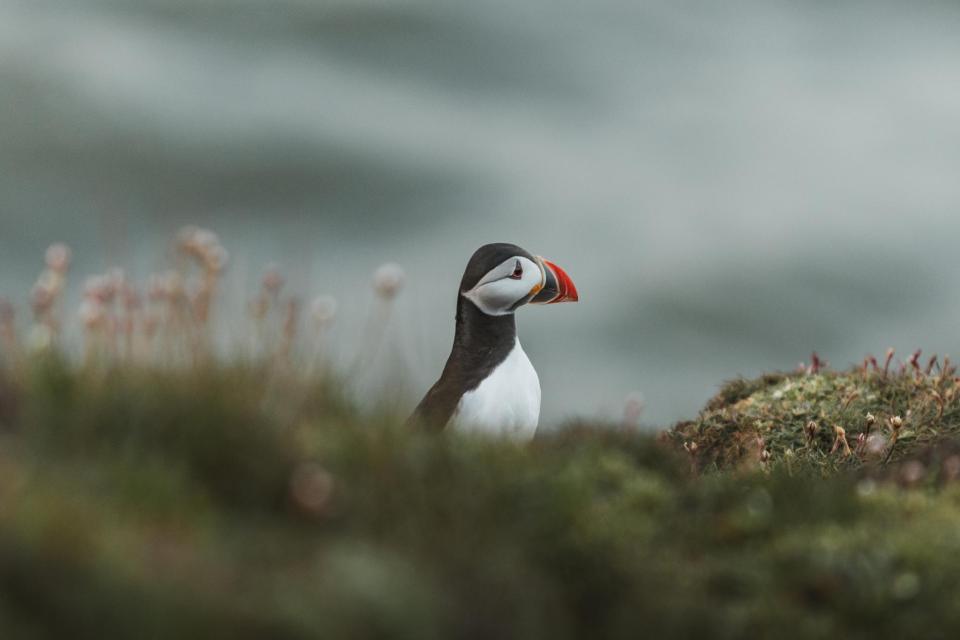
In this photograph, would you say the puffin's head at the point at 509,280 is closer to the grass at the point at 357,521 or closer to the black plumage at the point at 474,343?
the black plumage at the point at 474,343

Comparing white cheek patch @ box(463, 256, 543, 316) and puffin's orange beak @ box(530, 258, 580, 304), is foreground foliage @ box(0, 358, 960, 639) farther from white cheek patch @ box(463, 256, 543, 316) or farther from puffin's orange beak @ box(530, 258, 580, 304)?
puffin's orange beak @ box(530, 258, 580, 304)

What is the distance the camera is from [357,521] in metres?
4.84

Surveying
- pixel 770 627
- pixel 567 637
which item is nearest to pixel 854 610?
pixel 770 627

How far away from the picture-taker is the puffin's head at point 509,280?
8.79 m

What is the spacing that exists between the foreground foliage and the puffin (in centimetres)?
180

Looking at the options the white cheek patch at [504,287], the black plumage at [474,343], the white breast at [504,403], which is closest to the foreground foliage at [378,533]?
the white breast at [504,403]

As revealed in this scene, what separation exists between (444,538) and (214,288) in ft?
8.38

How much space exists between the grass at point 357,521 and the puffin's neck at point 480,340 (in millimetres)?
1558

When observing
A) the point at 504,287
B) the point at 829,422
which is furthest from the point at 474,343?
the point at 829,422

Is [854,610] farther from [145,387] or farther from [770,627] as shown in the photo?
[145,387]

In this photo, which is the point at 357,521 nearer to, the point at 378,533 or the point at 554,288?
the point at 378,533

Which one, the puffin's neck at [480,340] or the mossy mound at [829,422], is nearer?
the puffin's neck at [480,340]

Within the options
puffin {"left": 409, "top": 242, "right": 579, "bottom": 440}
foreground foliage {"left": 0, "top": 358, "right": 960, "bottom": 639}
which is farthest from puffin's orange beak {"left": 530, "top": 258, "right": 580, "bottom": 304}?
foreground foliage {"left": 0, "top": 358, "right": 960, "bottom": 639}

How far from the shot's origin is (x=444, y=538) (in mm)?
4797
